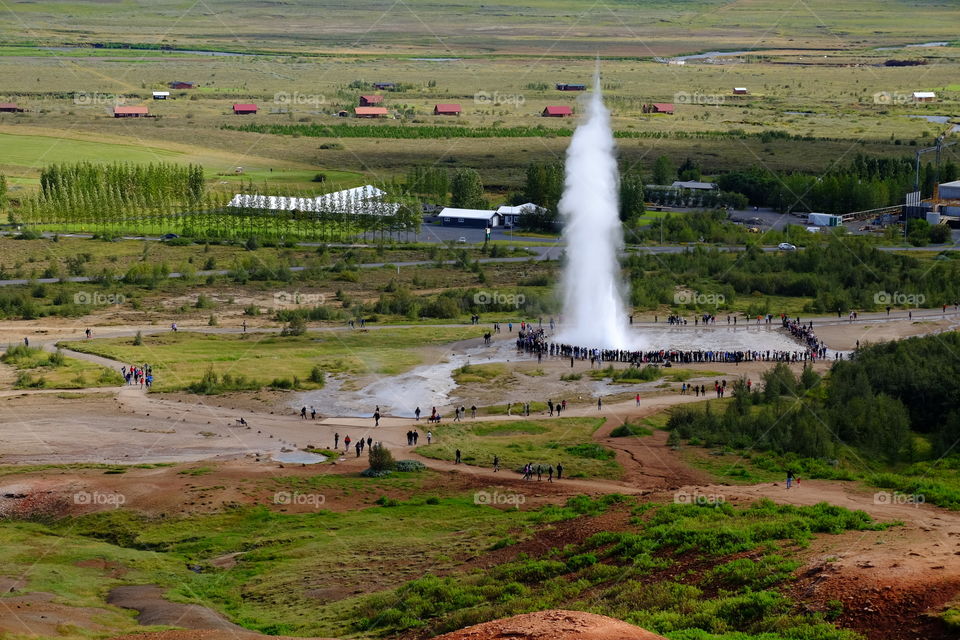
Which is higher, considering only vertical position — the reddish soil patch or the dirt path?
the reddish soil patch

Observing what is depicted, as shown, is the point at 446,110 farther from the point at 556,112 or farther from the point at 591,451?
the point at 591,451

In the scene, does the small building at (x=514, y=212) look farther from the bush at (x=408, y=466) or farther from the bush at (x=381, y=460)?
the bush at (x=381, y=460)

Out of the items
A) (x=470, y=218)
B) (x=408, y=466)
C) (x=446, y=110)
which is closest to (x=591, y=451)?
(x=408, y=466)

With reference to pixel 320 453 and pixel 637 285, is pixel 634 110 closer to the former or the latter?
pixel 637 285

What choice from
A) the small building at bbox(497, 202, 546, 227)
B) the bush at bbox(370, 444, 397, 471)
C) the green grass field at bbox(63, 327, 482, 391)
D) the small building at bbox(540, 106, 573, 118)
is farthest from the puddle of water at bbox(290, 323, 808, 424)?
the small building at bbox(540, 106, 573, 118)

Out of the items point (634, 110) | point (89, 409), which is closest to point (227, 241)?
point (89, 409)

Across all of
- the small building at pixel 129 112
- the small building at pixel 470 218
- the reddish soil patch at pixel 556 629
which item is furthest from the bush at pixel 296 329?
the small building at pixel 129 112

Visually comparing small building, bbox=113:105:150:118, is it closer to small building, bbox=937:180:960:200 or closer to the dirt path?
small building, bbox=937:180:960:200
